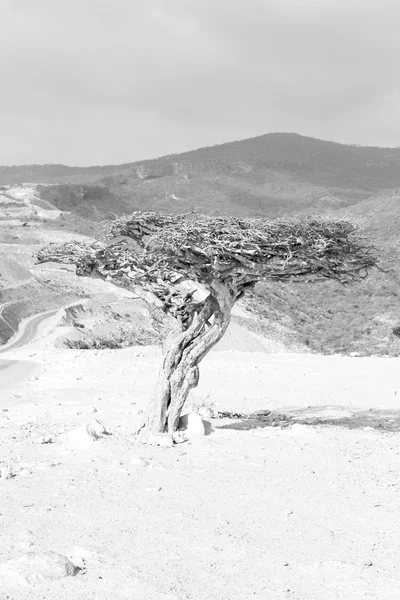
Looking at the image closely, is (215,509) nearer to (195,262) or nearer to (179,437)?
(179,437)

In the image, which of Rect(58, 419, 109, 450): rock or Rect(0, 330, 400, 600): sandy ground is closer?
Rect(0, 330, 400, 600): sandy ground

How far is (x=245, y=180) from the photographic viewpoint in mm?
141000

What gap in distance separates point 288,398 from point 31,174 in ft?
631

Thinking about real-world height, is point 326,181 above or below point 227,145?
below

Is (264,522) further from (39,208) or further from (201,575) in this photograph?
(39,208)

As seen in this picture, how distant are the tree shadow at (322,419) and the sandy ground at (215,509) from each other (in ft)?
0.16

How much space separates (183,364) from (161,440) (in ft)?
4.13

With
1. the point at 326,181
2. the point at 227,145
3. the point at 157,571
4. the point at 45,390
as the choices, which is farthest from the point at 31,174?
the point at 157,571

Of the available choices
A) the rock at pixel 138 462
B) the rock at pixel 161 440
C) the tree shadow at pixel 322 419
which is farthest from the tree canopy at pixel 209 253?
the rock at pixel 138 462

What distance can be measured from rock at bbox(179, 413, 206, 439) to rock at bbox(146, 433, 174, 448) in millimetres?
399

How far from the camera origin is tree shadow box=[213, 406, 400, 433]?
35.4 feet

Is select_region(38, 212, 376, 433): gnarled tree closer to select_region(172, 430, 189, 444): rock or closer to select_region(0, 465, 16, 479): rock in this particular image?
select_region(172, 430, 189, 444): rock

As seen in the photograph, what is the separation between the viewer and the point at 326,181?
489ft

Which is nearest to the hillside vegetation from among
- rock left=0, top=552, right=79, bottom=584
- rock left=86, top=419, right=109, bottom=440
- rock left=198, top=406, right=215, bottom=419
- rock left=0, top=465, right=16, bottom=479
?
rock left=86, top=419, right=109, bottom=440
